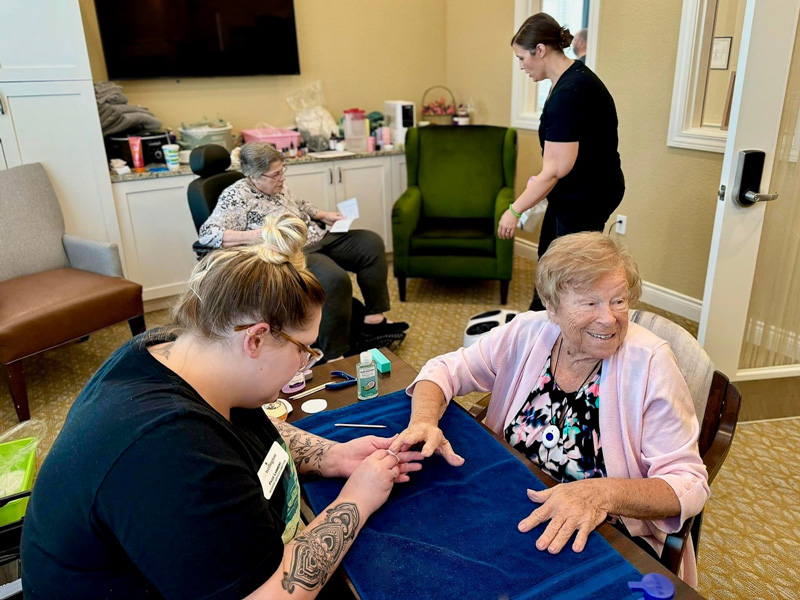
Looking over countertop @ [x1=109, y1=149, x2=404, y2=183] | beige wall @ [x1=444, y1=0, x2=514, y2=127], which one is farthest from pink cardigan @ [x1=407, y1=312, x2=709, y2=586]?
beige wall @ [x1=444, y1=0, x2=514, y2=127]

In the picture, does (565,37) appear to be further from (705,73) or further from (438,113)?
(438,113)

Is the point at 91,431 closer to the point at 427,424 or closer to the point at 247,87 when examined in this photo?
the point at 427,424

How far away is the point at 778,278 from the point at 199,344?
2.32 meters

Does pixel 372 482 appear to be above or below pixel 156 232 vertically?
above

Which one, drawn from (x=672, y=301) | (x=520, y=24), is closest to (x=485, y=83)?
(x=520, y=24)

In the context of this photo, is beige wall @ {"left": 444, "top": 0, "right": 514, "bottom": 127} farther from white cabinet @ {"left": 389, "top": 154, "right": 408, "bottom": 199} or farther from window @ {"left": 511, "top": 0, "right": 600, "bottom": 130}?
white cabinet @ {"left": 389, "top": 154, "right": 408, "bottom": 199}

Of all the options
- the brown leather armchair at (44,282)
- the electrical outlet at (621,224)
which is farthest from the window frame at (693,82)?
the brown leather armchair at (44,282)

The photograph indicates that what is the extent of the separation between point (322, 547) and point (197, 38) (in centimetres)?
372

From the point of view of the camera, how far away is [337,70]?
15.0 ft

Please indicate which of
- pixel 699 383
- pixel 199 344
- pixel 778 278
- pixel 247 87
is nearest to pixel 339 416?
pixel 199 344

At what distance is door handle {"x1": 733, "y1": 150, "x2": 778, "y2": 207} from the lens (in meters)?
2.18

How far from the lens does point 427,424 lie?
1.32 metres

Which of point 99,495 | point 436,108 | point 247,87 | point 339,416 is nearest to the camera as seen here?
point 99,495

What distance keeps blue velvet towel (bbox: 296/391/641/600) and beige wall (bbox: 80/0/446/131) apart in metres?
3.47
